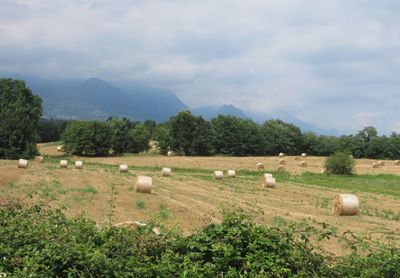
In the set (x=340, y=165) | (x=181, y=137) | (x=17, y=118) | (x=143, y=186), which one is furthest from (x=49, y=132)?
(x=143, y=186)

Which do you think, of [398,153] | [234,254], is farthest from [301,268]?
[398,153]

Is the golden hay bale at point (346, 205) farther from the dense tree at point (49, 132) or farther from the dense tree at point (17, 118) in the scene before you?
the dense tree at point (49, 132)

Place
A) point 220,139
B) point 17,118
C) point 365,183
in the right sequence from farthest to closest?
point 220,139
point 17,118
point 365,183

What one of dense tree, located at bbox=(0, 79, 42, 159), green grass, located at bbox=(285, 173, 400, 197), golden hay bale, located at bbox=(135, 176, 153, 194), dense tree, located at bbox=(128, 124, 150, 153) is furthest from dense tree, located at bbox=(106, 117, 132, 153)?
golden hay bale, located at bbox=(135, 176, 153, 194)

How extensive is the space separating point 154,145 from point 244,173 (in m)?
35.5

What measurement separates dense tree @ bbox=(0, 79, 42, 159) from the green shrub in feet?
121

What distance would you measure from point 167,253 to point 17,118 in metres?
58.7

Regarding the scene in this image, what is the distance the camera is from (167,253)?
22.8 feet

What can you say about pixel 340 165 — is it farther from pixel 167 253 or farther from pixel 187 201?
pixel 167 253

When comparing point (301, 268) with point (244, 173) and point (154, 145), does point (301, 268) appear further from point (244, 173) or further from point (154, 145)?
point (154, 145)

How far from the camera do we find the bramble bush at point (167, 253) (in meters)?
6.27

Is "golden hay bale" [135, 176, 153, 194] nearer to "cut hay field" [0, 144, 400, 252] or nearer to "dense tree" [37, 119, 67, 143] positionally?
"cut hay field" [0, 144, 400, 252]

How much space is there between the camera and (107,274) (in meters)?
6.21

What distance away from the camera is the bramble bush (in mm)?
6266
